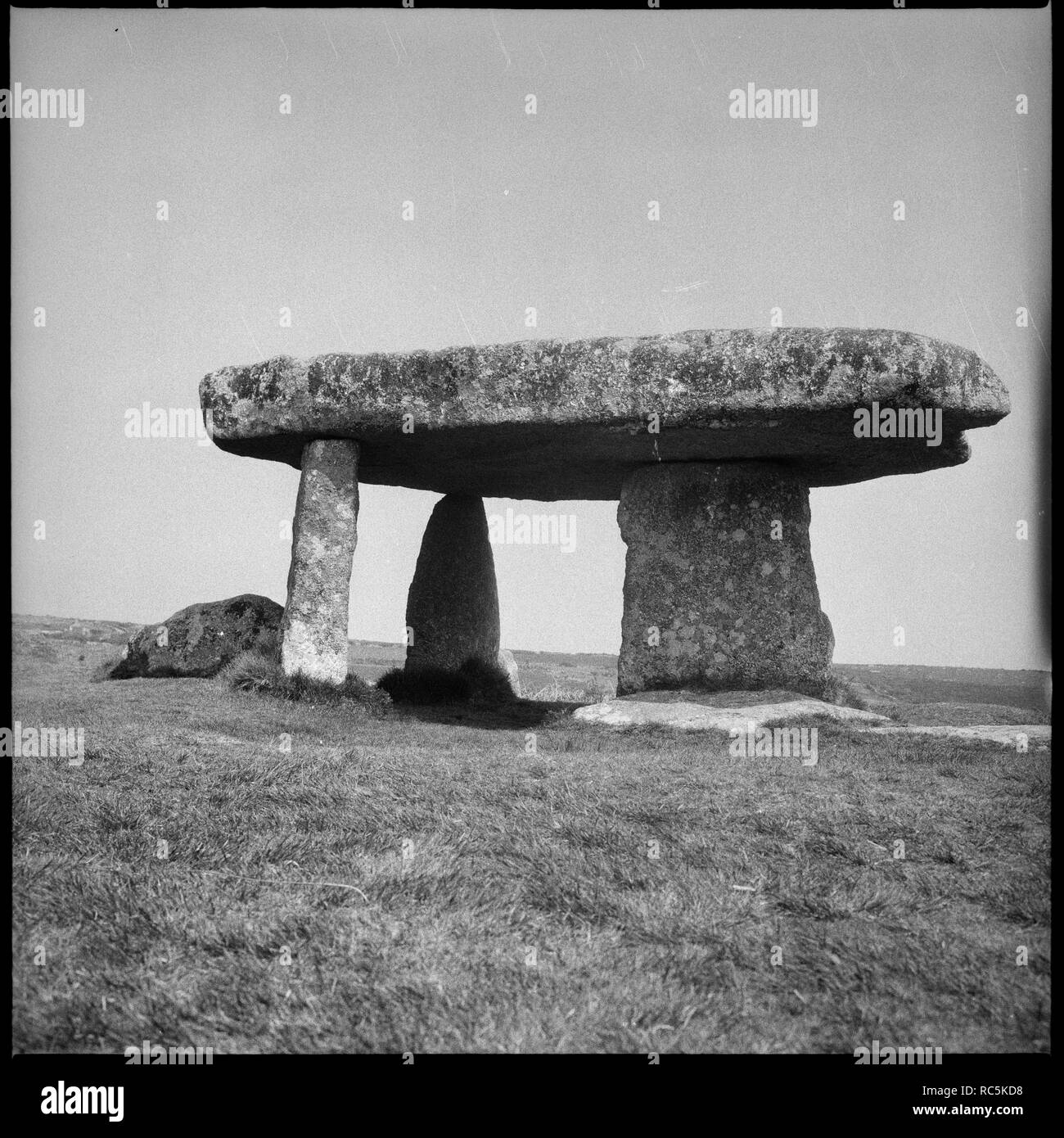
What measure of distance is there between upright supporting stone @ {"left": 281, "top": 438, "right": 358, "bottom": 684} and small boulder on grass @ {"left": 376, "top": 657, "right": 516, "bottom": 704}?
2.00 meters

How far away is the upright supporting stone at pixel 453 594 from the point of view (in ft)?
48.4

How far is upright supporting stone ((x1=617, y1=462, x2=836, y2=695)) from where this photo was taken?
39.4 ft

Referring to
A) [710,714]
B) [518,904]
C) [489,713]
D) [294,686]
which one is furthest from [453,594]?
[518,904]

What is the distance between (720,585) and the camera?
12195mm

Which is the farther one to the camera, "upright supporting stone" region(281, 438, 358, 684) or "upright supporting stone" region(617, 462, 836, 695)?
Result: "upright supporting stone" region(617, 462, 836, 695)

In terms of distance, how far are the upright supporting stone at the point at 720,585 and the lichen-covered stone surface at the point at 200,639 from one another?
451cm

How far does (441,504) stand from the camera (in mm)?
15211

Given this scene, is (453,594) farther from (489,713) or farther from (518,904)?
(518,904)

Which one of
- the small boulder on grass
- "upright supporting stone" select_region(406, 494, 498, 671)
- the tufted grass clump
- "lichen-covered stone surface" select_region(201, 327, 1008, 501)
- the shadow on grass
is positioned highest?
"lichen-covered stone surface" select_region(201, 327, 1008, 501)

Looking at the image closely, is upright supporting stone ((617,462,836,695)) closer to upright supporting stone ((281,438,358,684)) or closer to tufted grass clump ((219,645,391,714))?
tufted grass clump ((219,645,391,714))

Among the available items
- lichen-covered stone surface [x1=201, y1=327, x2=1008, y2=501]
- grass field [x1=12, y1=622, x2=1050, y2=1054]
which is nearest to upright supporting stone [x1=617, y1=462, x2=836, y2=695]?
lichen-covered stone surface [x1=201, y1=327, x2=1008, y2=501]

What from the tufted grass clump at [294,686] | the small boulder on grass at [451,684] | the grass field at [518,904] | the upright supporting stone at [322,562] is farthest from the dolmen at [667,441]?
the grass field at [518,904]

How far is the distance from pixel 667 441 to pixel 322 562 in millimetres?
3848

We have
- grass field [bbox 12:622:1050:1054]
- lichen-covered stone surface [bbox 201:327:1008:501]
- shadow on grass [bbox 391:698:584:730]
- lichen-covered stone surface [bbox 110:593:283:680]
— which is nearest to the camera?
grass field [bbox 12:622:1050:1054]
